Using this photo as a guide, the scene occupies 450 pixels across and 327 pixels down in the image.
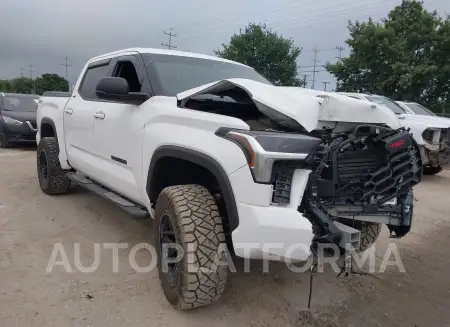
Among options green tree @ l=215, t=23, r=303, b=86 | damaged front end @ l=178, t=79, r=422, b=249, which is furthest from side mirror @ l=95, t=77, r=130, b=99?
green tree @ l=215, t=23, r=303, b=86

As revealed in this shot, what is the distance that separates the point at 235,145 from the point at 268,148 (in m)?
0.21

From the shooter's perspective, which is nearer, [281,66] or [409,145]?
[409,145]

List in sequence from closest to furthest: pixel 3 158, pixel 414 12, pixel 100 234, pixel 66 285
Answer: pixel 66 285 < pixel 100 234 < pixel 3 158 < pixel 414 12

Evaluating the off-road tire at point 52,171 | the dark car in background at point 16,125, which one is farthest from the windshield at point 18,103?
the off-road tire at point 52,171

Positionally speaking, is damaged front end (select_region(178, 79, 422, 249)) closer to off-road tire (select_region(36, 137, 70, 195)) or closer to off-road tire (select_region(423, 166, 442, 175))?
off-road tire (select_region(36, 137, 70, 195))

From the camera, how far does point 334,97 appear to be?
262cm

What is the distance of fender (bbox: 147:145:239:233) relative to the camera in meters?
2.35

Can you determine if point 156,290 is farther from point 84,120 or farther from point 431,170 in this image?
point 431,170

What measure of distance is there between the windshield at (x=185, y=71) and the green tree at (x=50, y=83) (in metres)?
64.1

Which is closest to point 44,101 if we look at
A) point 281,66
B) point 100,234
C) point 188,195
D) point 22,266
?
point 100,234

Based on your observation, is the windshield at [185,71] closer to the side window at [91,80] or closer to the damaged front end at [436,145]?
the side window at [91,80]

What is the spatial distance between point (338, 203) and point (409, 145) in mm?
607

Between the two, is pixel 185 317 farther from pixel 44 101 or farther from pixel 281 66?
pixel 281 66

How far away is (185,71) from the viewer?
358 cm
